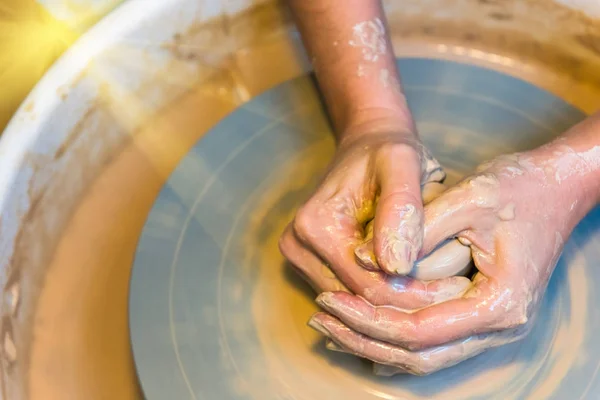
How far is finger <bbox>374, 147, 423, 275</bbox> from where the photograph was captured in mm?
791

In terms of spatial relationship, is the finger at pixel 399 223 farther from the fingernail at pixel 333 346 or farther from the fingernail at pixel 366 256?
the fingernail at pixel 333 346

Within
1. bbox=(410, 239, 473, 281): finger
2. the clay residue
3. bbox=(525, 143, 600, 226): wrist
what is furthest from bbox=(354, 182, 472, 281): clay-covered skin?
the clay residue

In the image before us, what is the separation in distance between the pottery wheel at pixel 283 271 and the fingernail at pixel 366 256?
0.22m

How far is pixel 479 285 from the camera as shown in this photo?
873 mm

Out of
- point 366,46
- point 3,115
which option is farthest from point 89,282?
point 366,46

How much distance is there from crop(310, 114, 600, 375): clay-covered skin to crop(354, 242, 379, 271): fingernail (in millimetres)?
55

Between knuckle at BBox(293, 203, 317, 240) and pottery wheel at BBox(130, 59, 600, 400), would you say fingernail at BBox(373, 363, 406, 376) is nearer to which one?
pottery wheel at BBox(130, 59, 600, 400)

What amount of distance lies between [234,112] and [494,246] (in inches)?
24.5

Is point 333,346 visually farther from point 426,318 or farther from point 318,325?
point 426,318

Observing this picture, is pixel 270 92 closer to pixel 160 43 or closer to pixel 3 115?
pixel 160 43

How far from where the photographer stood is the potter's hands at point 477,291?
84 centimetres

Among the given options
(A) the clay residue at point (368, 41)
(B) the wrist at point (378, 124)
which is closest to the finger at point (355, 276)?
(B) the wrist at point (378, 124)

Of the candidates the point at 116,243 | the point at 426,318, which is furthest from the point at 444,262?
the point at 116,243

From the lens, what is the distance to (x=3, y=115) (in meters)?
1.24
